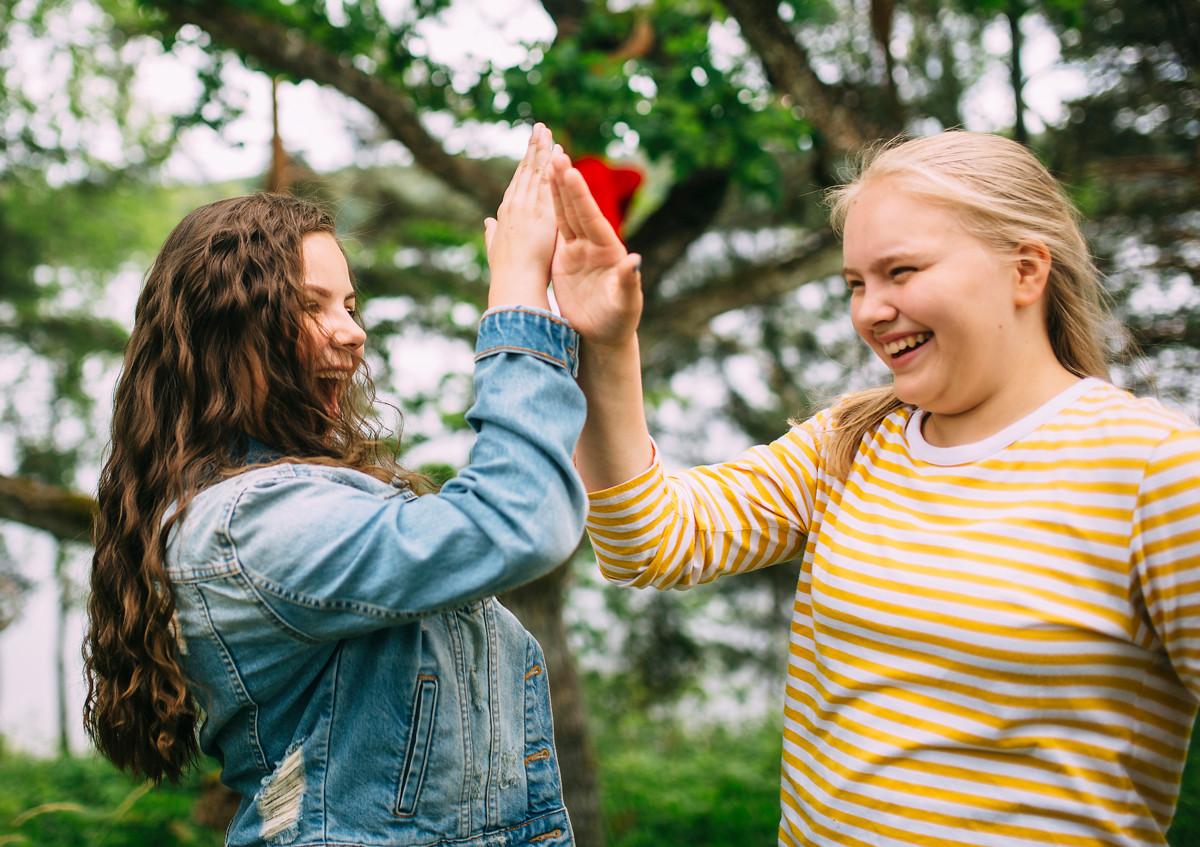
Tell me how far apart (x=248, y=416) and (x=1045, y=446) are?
42.0 inches

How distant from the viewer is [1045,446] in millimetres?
1328

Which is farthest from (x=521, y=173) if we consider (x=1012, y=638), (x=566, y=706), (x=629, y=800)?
(x=629, y=800)

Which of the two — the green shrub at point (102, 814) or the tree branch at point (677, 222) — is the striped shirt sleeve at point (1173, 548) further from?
the tree branch at point (677, 222)

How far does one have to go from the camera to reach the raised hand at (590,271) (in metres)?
1.34

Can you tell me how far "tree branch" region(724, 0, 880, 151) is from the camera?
354 cm

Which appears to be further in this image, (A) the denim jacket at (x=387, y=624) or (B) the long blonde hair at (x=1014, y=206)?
(B) the long blonde hair at (x=1014, y=206)

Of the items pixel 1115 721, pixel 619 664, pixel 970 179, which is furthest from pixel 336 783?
pixel 619 664

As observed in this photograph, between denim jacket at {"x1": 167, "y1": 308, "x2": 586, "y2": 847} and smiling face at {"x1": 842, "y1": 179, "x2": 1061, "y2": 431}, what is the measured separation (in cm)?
45

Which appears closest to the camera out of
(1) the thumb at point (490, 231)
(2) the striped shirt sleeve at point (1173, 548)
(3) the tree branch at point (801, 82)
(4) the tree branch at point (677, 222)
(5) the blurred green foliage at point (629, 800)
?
(2) the striped shirt sleeve at point (1173, 548)

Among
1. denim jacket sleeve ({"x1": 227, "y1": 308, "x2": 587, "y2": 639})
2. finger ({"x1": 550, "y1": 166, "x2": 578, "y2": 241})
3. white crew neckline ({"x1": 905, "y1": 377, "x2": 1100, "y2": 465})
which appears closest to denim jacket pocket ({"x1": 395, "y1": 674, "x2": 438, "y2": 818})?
denim jacket sleeve ({"x1": 227, "y1": 308, "x2": 587, "y2": 639})

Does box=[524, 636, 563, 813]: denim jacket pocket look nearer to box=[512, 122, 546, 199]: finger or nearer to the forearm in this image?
the forearm

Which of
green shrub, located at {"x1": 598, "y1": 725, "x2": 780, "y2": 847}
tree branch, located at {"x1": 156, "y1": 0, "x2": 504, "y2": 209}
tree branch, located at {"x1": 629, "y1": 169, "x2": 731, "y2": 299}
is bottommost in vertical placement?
green shrub, located at {"x1": 598, "y1": 725, "x2": 780, "y2": 847}

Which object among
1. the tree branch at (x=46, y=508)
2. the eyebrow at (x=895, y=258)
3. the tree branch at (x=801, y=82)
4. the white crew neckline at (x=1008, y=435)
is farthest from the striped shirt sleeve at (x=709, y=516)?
the tree branch at (x=46, y=508)

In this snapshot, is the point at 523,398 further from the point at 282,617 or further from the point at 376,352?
the point at 376,352
